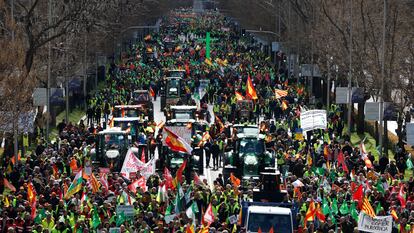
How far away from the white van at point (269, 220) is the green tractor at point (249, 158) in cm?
1381

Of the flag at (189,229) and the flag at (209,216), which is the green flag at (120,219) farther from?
the flag at (189,229)

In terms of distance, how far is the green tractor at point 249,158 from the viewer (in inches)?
1827

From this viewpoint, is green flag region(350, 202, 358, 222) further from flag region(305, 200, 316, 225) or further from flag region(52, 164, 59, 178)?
flag region(52, 164, 59, 178)

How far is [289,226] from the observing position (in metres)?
31.8

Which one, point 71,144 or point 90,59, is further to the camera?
point 90,59

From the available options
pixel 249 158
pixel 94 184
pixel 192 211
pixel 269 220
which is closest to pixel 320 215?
pixel 269 220

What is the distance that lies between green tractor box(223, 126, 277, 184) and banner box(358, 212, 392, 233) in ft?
45.6

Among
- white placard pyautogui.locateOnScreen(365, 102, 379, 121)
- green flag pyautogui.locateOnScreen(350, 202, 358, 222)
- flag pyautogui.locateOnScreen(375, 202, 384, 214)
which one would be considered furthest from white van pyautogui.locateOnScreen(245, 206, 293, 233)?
white placard pyautogui.locateOnScreen(365, 102, 379, 121)

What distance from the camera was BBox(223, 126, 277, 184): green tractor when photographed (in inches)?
1827

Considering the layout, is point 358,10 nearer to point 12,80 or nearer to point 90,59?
point 90,59

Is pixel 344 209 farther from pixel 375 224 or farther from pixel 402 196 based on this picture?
pixel 375 224

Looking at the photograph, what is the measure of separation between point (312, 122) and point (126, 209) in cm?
1993

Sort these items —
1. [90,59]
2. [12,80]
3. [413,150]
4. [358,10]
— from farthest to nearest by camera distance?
[90,59] < [358,10] < [413,150] < [12,80]

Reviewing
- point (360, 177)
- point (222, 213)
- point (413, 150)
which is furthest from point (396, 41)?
point (222, 213)
